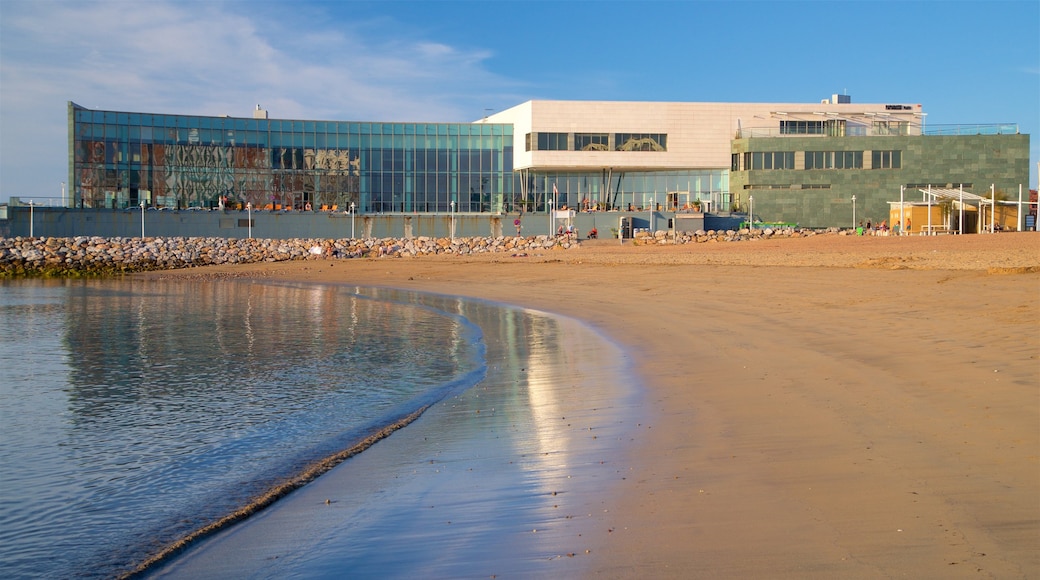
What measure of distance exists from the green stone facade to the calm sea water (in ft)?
171

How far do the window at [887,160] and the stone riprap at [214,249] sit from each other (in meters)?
12.6

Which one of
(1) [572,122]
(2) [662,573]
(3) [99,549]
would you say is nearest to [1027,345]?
(2) [662,573]

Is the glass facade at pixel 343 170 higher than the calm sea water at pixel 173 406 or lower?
higher

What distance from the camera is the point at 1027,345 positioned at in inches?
510

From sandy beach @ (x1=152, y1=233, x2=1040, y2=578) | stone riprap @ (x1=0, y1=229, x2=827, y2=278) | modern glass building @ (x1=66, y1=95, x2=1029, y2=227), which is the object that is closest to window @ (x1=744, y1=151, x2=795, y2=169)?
modern glass building @ (x1=66, y1=95, x2=1029, y2=227)

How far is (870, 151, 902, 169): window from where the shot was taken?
72.4 meters

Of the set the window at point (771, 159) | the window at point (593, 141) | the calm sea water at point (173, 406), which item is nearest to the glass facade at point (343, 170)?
the window at point (593, 141)

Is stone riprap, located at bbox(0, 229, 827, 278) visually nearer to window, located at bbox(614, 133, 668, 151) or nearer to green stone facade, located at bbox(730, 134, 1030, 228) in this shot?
green stone facade, located at bbox(730, 134, 1030, 228)

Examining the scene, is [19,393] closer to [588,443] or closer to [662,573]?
[588,443]

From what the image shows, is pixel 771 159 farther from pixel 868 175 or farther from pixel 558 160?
pixel 558 160

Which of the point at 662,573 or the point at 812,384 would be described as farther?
the point at 812,384

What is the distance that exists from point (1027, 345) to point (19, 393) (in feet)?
50.5

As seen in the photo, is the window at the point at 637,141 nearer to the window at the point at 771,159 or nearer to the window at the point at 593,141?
the window at the point at 593,141

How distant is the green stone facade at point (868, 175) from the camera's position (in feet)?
233
